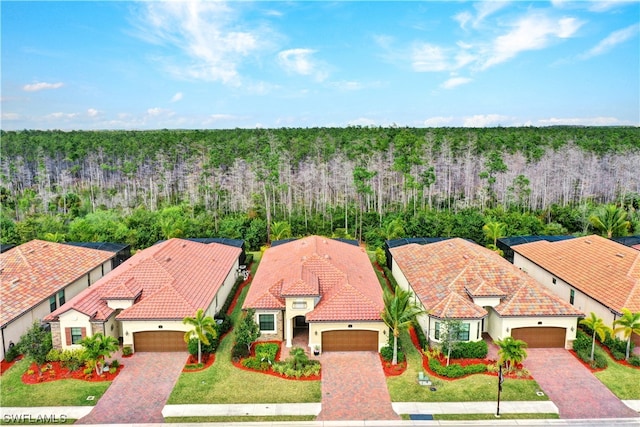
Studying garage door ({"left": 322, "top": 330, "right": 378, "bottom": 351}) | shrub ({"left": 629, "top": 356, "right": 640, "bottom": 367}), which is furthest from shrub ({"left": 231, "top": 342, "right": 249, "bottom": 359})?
shrub ({"left": 629, "top": 356, "right": 640, "bottom": 367})

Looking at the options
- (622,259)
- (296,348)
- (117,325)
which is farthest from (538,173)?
(117,325)

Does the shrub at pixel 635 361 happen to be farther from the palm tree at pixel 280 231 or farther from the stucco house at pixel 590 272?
the palm tree at pixel 280 231

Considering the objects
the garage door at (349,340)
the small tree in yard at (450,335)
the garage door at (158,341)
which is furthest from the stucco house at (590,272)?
the garage door at (158,341)

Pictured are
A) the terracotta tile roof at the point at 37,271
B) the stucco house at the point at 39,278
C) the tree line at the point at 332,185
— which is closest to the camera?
the stucco house at the point at 39,278

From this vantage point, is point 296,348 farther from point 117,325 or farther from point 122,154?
point 122,154

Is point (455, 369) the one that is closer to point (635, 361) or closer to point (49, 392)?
point (635, 361)

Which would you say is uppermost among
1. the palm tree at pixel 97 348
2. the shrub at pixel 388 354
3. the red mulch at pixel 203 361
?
the palm tree at pixel 97 348
